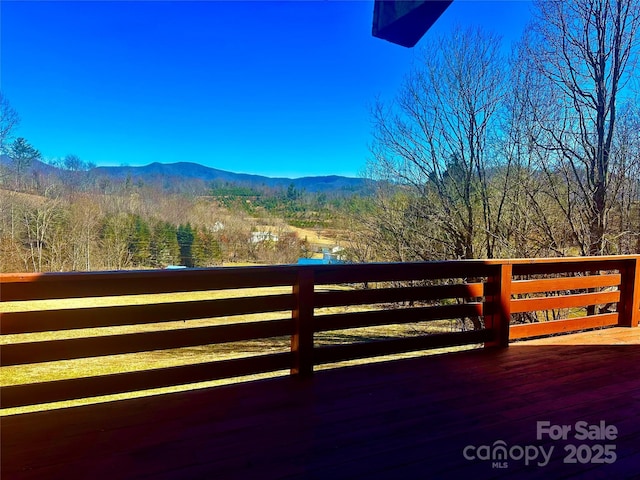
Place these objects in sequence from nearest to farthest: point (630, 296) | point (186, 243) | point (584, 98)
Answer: point (630, 296) → point (584, 98) → point (186, 243)

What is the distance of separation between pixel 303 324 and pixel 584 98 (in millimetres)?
6012

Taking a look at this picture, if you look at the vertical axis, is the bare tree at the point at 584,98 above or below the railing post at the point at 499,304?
above

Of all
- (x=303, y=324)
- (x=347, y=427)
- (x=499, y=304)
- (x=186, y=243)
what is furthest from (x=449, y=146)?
(x=186, y=243)

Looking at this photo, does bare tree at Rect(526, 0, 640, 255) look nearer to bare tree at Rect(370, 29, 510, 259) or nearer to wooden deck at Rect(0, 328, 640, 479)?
bare tree at Rect(370, 29, 510, 259)

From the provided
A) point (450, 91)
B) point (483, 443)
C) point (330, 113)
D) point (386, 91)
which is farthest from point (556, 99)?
point (330, 113)

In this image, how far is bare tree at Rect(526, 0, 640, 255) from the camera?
17.8 ft

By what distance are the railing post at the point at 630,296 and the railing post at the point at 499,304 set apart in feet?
5.57

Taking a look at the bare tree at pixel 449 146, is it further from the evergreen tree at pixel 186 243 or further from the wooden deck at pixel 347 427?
the evergreen tree at pixel 186 243

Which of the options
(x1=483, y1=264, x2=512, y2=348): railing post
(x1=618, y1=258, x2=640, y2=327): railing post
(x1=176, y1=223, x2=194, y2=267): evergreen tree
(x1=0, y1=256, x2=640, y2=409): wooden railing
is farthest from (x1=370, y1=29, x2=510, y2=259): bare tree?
(x1=176, y1=223, x2=194, y2=267): evergreen tree

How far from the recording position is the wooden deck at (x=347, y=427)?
4.73 ft

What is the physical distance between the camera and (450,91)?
6992 millimetres

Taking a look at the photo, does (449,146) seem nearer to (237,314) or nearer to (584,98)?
(584,98)

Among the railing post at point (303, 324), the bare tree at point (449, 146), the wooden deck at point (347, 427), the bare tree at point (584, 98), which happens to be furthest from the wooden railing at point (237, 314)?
the bare tree at point (449, 146)

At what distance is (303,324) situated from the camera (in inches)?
93.8
